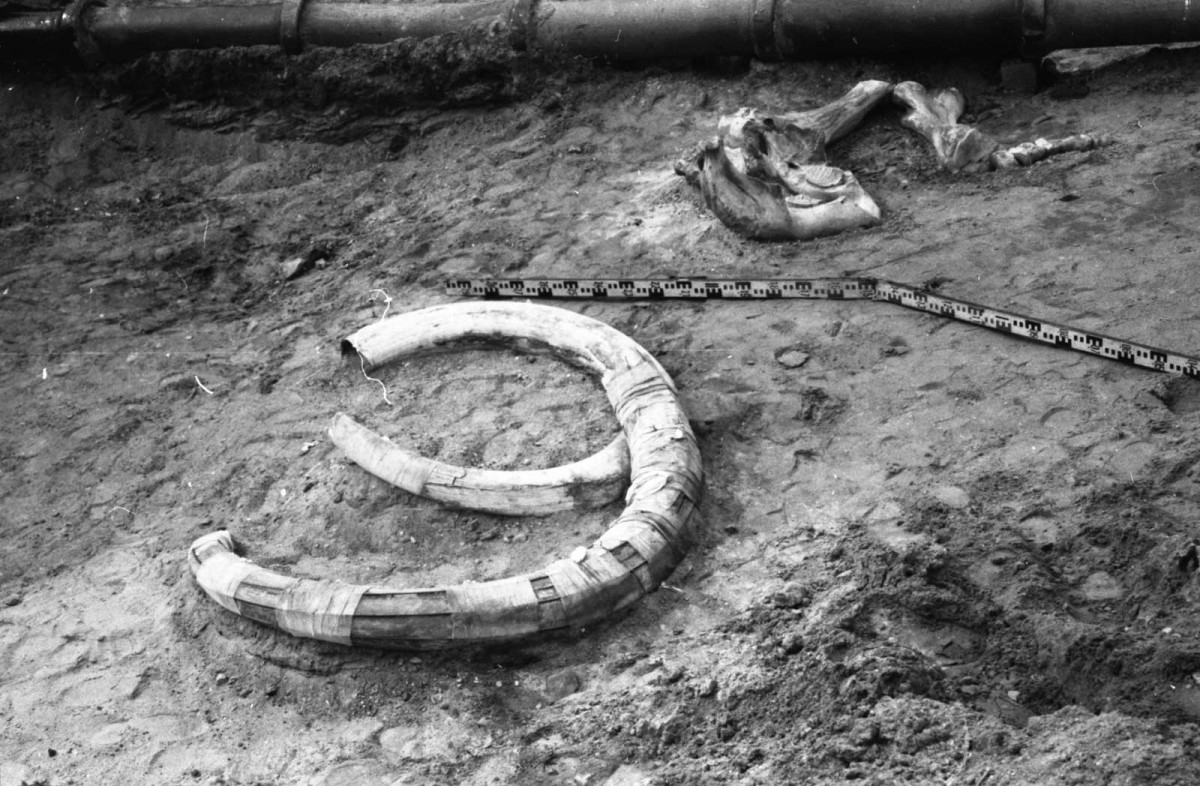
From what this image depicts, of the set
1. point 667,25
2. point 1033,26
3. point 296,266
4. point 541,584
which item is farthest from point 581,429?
point 1033,26

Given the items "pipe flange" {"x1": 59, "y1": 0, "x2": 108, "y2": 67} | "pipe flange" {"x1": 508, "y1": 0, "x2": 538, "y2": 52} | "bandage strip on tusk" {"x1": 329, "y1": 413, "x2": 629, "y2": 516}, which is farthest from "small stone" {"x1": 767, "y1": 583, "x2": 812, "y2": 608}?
"pipe flange" {"x1": 59, "y1": 0, "x2": 108, "y2": 67}

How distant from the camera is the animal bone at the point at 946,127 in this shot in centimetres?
757

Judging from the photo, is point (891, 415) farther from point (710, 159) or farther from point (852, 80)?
point (852, 80)

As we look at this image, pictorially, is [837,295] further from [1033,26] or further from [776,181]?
[1033,26]

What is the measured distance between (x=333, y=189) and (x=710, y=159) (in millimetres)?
2422

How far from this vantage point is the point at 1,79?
9461mm

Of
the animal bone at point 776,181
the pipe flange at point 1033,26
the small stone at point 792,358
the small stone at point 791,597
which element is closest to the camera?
the small stone at point 791,597

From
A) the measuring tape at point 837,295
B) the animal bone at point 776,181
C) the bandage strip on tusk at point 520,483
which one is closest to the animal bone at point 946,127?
the animal bone at point 776,181

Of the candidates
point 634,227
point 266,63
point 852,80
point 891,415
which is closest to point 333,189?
point 266,63

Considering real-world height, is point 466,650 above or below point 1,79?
below

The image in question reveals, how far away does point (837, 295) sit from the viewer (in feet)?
22.3

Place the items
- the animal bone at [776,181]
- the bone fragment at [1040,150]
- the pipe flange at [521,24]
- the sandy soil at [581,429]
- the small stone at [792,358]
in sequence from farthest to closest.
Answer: the pipe flange at [521,24], the bone fragment at [1040,150], the animal bone at [776,181], the small stone at [792,358], the sandy soil at [581,429]

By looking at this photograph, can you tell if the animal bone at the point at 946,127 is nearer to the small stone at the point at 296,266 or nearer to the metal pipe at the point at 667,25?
the metal pipe at the point at 667,25

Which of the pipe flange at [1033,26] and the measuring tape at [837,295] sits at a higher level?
the pipe flange at [1033,26]
